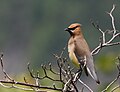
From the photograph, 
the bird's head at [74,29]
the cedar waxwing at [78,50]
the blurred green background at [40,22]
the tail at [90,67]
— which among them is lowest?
the blurred green background at [40,22]

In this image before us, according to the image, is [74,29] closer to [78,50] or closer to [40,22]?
[78,50]

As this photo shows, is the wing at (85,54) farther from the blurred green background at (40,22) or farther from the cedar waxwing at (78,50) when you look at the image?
the blurred green background at (40,22)

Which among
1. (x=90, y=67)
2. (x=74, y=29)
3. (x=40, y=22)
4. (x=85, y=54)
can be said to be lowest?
(x=40, y=22)

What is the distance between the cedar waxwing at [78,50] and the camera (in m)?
7.02

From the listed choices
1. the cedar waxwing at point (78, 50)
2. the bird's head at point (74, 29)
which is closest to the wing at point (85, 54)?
the cedar waxwing at point (78, 50)

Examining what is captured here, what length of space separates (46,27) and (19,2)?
5310mm

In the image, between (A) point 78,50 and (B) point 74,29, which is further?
(A) point 78,50

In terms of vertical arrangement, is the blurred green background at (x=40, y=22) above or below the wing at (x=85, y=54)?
below

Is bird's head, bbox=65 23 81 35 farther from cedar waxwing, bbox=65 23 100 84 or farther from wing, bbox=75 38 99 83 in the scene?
wing, bbox=75 38 99 83

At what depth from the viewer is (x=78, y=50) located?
738 centimetres

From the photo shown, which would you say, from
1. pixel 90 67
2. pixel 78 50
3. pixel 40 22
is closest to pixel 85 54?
pixel 90 67

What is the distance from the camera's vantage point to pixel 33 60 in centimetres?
4347

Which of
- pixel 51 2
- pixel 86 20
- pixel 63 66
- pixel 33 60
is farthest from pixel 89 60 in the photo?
pixel 51 2

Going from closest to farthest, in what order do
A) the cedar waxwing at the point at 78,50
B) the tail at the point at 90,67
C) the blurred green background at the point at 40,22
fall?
the tail at the point at 90,67 → the cedar waxwing at the point at 78,50 → the blurred green background at the point at 40,22
